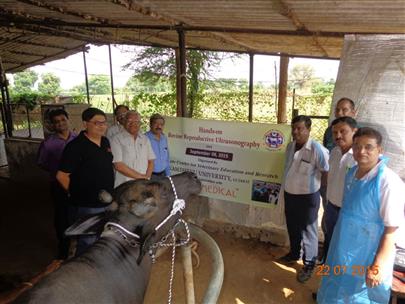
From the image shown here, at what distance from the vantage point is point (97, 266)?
1568 millimetres

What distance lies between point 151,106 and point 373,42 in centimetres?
1009

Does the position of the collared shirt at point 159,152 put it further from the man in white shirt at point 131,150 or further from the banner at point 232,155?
the man in white shirt at point 131,150

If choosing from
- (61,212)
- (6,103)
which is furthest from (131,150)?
(6,103)

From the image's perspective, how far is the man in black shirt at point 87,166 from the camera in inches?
112

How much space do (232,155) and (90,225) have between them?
2737 millimetres

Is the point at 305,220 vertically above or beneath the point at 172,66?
beneath

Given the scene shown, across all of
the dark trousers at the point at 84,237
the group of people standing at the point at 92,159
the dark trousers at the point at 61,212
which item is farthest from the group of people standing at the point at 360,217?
the dark trousers at the point at 61,212

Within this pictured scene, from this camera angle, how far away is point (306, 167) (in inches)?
137

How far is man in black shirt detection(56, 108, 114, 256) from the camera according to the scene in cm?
283

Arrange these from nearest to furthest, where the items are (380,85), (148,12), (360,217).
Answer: (360,217), (380,85), (148,12)

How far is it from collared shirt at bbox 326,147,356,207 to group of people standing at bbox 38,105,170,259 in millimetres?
1833

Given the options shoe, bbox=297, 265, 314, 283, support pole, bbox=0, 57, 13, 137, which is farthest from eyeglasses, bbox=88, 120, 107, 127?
support pole, bbox=0, 57, 13, 137

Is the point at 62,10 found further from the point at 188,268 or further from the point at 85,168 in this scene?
the point at 188,268

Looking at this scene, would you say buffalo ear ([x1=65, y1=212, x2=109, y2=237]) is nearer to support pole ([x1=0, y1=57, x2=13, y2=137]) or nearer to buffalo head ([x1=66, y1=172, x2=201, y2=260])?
buffalo head ([x1=66, y1=172, x2=201, y2=260])
